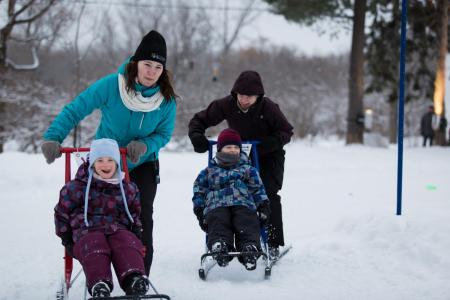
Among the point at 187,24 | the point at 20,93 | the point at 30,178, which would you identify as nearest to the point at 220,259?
the point at 30,178

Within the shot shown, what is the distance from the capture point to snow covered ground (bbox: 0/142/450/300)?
4543 millimetres

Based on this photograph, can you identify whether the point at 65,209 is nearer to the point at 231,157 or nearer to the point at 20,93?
the point at 231,157

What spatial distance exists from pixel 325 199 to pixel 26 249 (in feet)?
17.4

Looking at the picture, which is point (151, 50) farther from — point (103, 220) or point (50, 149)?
point (103, 220)

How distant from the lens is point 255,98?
5.31 metres

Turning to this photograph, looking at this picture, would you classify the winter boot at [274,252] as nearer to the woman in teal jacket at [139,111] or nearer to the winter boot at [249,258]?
the winter boot at [249,258]

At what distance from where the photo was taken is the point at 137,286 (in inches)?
135

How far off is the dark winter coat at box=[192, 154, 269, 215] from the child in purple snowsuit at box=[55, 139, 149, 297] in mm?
1003

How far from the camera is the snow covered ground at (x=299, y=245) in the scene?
14.9 feet

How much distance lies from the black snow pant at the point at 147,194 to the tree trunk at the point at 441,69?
58.4ft

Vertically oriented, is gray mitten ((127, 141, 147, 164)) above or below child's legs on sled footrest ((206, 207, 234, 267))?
above

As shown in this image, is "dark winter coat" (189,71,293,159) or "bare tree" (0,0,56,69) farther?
"bare tree" (0,0,56,69)

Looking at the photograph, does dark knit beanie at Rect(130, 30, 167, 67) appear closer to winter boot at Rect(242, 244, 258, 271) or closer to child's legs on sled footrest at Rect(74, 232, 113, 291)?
child's legs on sled footrest at Rect(74, 232, 113, 291)

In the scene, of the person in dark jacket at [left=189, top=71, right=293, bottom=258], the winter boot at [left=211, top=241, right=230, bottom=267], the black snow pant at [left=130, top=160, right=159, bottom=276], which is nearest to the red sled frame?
the black snow pant at [left=130, top=160, right=159, bottom=276]
